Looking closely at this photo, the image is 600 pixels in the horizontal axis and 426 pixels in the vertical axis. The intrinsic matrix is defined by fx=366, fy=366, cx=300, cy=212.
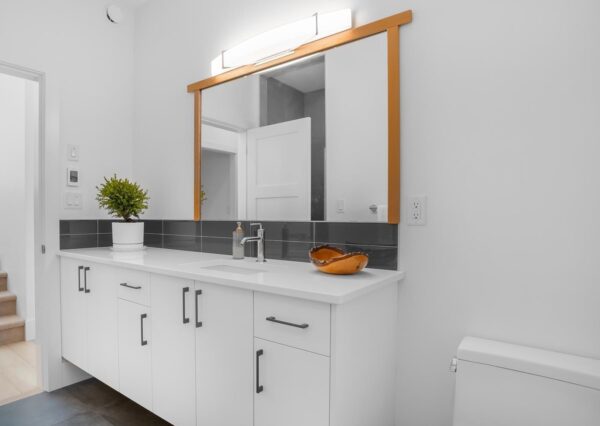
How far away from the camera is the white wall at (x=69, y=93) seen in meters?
2.14

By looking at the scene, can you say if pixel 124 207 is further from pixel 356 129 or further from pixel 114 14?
pixel 356 129

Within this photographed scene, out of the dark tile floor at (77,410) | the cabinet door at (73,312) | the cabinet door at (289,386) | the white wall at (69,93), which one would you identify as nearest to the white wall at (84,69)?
the white wall at (69,93)

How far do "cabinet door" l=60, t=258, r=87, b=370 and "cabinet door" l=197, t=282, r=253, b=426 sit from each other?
101 cm

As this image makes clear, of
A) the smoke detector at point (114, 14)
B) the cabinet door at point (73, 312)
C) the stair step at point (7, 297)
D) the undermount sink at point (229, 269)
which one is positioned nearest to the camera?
the undermount sink at point (229, 269)

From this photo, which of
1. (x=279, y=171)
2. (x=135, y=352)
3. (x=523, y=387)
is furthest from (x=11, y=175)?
(x=523, y=387)

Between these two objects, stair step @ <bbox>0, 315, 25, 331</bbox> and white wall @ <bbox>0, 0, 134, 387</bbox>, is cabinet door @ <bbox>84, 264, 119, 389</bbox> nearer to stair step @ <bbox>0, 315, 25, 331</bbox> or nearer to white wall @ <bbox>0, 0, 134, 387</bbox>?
white wall @ <bbox>0, 0, 134, 387</bbox>

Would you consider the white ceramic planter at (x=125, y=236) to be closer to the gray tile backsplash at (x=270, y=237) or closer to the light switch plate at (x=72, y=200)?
the gray tile backsplash at (x=270, y=237)

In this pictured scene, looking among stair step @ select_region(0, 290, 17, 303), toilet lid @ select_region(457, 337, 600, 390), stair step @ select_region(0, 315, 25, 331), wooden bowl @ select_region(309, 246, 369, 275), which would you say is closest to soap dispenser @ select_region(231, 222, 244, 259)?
wooden bowl @ select_region(309, 246, 369, 275)

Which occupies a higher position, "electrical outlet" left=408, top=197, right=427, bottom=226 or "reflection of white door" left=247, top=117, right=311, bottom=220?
"reflection of white door" left=247, top=117, right=311, bottom=220

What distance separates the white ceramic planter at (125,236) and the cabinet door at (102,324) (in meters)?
0.26

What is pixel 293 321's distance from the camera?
115cm

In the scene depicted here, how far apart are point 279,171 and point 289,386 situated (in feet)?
3.31

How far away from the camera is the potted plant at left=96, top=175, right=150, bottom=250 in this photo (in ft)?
7.23

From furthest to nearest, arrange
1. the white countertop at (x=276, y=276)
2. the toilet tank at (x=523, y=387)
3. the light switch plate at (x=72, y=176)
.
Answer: the light switch plate at (x=72, y=176), the white countertop at (x=276, y=276), the toilet tank at (x=523, y=387)
